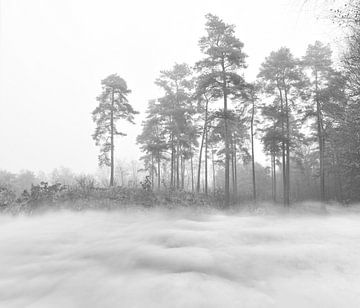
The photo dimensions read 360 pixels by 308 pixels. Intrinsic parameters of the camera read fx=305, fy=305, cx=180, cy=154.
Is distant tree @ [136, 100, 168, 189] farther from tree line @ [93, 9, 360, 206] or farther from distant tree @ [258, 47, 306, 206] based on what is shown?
distant tree @ [258, 47, 306, 206]

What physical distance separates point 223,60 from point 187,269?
17980 mm

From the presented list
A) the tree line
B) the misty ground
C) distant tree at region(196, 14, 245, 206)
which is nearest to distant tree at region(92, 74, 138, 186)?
the tree line

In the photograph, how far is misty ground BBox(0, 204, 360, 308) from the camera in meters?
2.89

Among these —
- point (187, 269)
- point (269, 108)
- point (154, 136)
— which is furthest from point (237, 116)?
point (187, 269)

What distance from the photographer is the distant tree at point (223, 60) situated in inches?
766

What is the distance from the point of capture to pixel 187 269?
3.59m

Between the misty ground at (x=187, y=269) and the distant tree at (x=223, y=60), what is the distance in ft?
48.6

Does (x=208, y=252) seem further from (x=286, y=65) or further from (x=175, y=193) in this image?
(x=286, y=65)

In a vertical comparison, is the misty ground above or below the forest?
below

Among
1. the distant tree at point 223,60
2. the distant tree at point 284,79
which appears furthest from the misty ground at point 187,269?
the distant tree at point 284,79

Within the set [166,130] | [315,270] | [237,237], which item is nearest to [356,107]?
[237,237]

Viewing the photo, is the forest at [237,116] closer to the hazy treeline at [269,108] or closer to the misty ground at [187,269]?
the hazy treeline at [269,108]

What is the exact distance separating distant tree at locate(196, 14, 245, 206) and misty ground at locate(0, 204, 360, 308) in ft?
48.6

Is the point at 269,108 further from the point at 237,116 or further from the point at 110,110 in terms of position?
the point at 110,110
